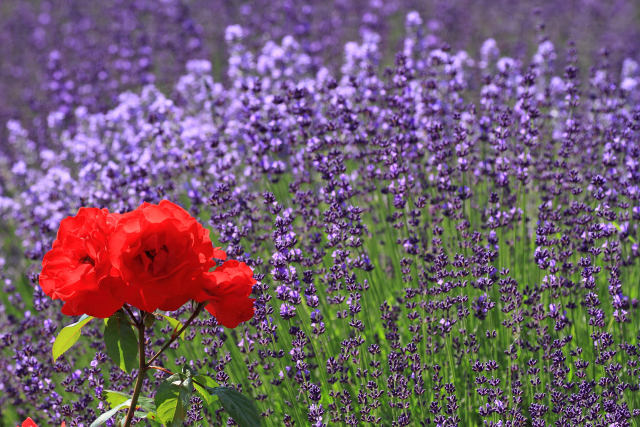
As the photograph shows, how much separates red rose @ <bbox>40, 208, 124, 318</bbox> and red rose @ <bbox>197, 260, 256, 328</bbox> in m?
0.25

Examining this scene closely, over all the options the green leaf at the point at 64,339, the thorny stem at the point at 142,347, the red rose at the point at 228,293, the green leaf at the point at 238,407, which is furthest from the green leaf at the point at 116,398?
the red rose at the point at 228,293

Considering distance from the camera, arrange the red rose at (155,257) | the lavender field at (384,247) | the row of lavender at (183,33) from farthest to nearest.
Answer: the row of lavender at (183,33) → the lavender field at (384,247) → the red rose at (155,257)

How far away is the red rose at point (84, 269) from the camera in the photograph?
1830 mm

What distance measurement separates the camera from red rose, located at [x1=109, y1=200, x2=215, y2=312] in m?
1.78

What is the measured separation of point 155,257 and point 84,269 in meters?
0.21

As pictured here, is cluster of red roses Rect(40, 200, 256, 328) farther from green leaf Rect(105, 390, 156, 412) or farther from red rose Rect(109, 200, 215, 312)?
green leaf Rect(105, 390, 156, 412)

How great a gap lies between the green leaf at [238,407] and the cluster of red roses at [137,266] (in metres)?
0.28

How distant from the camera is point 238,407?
2.01 meters

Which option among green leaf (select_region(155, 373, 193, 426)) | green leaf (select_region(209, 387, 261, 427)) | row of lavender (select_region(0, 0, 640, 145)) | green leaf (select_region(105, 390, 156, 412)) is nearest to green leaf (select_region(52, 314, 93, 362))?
green leaf (select_region(105, 390, 156, 412))

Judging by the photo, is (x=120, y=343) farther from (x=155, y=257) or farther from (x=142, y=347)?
(x=155, y=257)

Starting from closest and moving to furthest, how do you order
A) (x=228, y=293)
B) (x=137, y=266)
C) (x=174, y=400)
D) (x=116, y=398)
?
(x=137, y=266), (x=228, y=293), (x=174, y=400), (x=116, y=398)

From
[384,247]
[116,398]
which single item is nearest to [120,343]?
[116,398]

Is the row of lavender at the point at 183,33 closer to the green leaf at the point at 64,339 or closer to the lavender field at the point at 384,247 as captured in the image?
the lavender field at the point at 384,247

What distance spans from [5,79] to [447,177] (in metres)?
9.77
